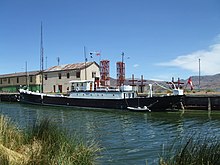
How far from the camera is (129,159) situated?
11.0m

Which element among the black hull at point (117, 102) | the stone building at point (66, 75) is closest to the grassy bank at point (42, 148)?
the black hull at point (117, 102)

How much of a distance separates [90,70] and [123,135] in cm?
4141

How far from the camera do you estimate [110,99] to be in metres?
36.5

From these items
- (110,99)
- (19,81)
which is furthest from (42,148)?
(19,81)

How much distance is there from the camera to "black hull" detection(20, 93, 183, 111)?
107 ft

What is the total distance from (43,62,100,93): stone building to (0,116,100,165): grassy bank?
152ft

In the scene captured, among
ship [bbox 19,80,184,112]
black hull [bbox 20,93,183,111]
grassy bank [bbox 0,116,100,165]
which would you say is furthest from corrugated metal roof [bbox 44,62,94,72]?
grassy bank [bbox 0,116,100,165]

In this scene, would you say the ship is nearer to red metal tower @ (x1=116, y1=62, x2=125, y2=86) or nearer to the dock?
the dock

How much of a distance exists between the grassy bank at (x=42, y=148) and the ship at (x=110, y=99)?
24.4m

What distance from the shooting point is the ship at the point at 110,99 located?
107 ft

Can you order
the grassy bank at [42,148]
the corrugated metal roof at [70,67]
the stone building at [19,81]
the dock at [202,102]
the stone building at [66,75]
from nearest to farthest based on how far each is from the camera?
the grassy bank at [42,148], the dock at [202,102], the stone building at [66,75], the corrugated metal roof at [70,67], the stone building at [19,81]

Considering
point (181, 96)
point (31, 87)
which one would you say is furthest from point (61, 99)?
point (31, 87)

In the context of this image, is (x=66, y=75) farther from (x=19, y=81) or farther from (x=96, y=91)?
(x=96, y=91)

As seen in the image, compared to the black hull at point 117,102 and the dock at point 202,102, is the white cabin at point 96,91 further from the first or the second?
the dock at point 202,102
